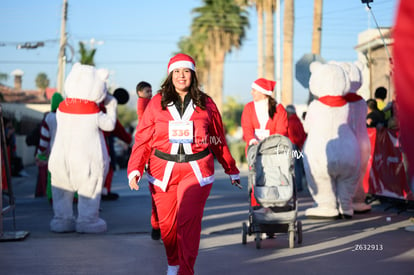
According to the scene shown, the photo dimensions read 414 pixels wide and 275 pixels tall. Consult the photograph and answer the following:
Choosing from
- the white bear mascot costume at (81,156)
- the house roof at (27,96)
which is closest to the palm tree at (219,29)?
the house roof at (27,96)

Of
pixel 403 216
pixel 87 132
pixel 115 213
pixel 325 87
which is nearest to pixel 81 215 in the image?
pixel 87 132

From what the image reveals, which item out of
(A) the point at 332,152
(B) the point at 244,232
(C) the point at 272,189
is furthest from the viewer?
(A) the point at 332,152

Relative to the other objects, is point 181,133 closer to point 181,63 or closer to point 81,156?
point 181,63

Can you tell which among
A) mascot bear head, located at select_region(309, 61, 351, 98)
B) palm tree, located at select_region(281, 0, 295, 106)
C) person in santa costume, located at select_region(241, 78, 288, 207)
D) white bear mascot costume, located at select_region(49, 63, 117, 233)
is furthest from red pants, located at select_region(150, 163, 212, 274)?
palm tree, located at select_region(281, 0, 295, 106)

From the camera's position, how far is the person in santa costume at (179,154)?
5723mm

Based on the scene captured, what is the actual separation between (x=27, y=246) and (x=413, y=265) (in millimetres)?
4246

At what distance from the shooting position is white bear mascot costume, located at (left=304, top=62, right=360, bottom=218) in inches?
412

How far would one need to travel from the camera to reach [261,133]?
9320 mm

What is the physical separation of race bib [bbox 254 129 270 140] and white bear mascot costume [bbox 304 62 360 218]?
150 cm

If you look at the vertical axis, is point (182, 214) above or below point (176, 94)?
below

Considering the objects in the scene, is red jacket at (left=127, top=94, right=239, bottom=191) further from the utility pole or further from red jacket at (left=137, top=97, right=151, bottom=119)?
the utility pole

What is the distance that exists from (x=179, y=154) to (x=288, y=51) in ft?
79.0

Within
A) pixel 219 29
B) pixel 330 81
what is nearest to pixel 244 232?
pixel 330 81

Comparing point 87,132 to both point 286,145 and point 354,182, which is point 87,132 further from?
point 354,182
